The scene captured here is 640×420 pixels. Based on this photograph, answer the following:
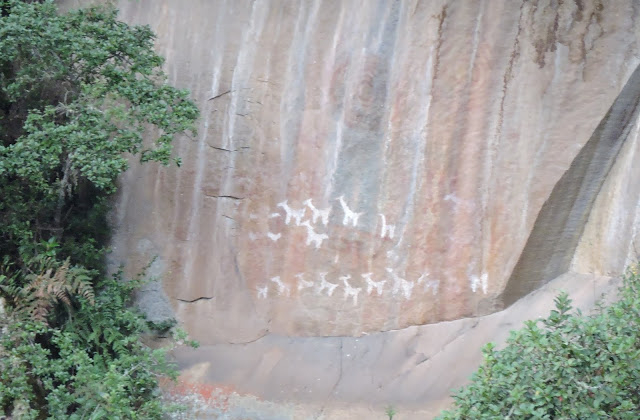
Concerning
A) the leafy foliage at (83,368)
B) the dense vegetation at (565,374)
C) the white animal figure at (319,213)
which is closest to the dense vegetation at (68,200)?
the leafy foliage at (83,368)

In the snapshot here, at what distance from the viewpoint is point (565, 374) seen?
3818 mm

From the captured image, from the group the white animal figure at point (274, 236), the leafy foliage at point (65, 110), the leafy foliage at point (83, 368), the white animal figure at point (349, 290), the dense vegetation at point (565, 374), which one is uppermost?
the leafy foliage at point (65, 110)

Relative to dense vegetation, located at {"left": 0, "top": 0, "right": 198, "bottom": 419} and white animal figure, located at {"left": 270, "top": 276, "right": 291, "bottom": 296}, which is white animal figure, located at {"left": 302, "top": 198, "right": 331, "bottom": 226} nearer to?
white animal figure, located at {"left": 270, "top": 276, "right": 291, "bottom": 296}

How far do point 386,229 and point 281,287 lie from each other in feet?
3.23

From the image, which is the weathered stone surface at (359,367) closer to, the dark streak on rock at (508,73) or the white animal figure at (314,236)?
the white animal figure at (314,236)

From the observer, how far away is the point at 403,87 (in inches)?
224

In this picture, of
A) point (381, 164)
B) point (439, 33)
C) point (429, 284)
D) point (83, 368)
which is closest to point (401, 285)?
point (429, 284)

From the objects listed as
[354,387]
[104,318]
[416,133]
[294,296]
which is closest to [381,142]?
[416,133]

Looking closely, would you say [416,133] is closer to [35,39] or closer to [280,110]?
[280,110]

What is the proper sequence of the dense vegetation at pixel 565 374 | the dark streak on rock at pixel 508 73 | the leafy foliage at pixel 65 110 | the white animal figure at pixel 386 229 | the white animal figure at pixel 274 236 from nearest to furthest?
the dense vegetation at pixel 565 374 → the leafy foliage at pixel 65 110 → the dark streak on rock at pixel 508 73 → the white animal figure at pixel 386 229 → the white animal figure at pixel 274 236

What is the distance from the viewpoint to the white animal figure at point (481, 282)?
5469mm

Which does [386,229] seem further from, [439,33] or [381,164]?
[439,33]

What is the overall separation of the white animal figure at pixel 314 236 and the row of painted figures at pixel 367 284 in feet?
0.84

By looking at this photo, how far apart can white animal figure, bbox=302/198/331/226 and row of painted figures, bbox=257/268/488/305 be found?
43cm
